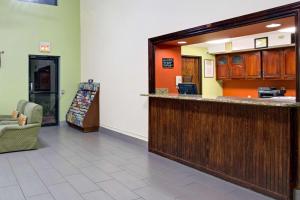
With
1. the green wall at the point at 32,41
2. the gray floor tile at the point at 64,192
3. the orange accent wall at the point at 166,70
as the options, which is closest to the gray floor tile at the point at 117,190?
the gray floor tile at the point at 64,192

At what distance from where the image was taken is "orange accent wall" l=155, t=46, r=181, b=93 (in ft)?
17.6

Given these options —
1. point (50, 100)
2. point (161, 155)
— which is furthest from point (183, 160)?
point (50, 100)

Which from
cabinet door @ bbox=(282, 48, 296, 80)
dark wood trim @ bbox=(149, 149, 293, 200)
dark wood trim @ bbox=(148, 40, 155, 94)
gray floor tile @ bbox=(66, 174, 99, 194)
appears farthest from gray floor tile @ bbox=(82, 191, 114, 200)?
cabinet door @ bbox=(282, 48, 296, 80)

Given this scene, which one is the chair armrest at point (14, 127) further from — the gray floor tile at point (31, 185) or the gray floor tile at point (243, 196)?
the gray floor tile at point (243, 196)

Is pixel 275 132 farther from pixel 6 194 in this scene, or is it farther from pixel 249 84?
pixel 249 84

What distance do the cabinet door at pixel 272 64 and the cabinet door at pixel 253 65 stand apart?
17 cm

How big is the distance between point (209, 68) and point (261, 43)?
6.36 feet

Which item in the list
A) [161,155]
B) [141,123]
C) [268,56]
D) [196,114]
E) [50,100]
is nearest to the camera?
[196,114]

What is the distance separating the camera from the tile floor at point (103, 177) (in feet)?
11.1

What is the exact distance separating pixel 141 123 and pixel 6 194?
117 inches

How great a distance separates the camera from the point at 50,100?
8586 millimetres

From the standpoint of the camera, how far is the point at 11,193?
11.2ft

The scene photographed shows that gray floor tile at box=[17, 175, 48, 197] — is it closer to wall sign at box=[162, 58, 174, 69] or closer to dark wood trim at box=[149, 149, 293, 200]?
dark wood trim at box=[149, 149, 293, 200]

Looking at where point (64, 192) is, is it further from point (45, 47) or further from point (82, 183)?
point (45, 47)
